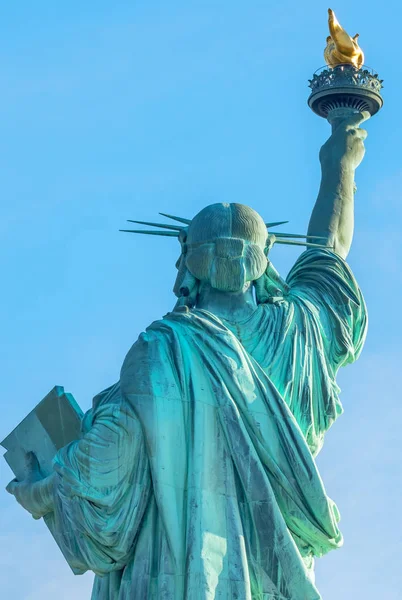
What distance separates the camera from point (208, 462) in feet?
92.2

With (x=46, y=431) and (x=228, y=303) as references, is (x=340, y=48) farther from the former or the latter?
(x=46, y=431)

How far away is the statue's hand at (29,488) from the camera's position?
2864cm

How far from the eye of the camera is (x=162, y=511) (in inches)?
1096

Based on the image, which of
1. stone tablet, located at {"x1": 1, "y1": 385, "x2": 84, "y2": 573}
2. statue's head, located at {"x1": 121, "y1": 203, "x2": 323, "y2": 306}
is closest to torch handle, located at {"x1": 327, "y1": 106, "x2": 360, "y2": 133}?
statue's head, located at {"x1": 121, "y1": 203, "x2": 323, "y2": 306}

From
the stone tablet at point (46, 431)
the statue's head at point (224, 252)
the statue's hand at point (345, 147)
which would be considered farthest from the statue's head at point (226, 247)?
the statue's hand at point (345, 147)

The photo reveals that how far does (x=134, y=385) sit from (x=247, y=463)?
1370 millimetres

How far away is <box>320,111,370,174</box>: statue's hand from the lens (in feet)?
102

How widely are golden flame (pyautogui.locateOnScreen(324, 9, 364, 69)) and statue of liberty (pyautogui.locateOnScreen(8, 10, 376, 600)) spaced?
3075 millimetres

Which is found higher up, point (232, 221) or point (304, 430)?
point (232, 221)

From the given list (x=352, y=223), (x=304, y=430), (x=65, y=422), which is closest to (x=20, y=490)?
(x=65, y=422)

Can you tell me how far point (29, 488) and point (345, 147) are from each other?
18.0 ft

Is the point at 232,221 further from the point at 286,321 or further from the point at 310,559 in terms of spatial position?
the point at 310,559

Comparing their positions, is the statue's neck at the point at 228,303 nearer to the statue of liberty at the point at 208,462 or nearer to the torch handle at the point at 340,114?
the statue of liberty at the point at 208,462

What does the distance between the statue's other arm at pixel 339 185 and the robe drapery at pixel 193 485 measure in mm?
2469
